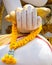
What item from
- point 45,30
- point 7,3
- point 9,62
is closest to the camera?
point 9,62

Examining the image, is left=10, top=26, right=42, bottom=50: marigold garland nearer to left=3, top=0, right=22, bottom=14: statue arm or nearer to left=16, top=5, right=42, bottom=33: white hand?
left=16, top=5, right=42, bottom=33: white hand

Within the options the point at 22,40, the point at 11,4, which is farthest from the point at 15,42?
the point at 11,4

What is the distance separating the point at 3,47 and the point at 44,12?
0.41 feet

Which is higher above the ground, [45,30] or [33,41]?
[33,41]

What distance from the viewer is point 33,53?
0.48 metres

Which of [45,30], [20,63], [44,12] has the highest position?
[44,12]

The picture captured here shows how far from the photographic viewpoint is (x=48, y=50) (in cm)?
50

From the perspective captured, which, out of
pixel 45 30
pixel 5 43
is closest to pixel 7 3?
pixel 5 43

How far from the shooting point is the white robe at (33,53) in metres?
0.48

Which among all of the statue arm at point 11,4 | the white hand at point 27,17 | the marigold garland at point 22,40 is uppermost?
the white hand at point 27,17

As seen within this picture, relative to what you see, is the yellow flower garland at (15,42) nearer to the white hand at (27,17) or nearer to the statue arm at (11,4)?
the white hand at (27,17)

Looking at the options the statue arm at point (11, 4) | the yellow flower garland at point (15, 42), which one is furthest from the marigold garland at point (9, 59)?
the statue arm at point (11, 4)

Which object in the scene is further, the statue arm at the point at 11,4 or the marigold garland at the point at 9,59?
the statue arm at the point at 11,4

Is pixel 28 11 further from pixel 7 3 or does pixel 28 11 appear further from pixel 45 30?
pixel 45 30
